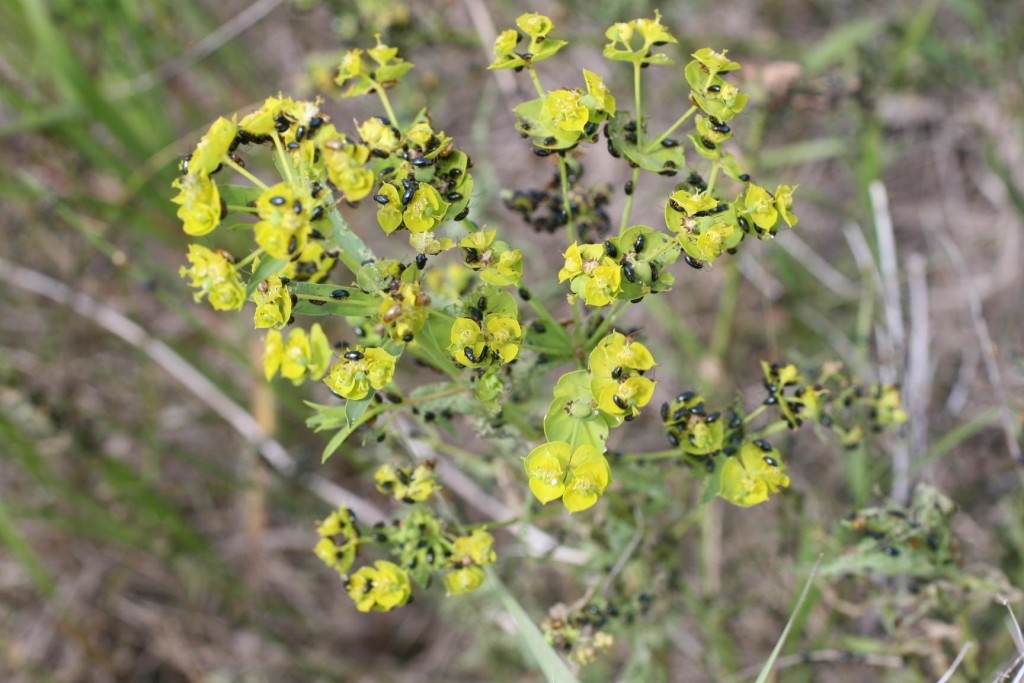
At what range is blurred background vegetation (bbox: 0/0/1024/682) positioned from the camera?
376cm

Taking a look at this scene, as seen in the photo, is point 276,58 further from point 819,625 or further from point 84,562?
point 819,625

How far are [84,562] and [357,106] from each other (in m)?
3.10

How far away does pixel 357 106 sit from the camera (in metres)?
5.75

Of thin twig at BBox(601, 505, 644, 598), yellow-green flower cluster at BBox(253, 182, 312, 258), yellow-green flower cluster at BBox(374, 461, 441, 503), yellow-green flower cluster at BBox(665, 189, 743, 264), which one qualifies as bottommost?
thin twig at BBox(601, 505, 644, 598)

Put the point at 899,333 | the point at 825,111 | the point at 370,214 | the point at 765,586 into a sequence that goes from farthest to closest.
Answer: the point at 370,214, the point at 825,111, the point at 765,586, the point at 899,333

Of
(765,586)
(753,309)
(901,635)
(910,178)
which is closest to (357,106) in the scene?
(753,309)

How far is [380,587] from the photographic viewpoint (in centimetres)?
203

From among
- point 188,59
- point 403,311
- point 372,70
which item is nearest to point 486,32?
point 188,59

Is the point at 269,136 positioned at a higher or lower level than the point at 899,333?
higher

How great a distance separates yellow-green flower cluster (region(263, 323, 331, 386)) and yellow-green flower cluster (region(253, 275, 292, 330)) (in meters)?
0.09

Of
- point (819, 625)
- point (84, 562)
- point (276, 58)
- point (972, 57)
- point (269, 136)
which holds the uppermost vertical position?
point (269, 136)

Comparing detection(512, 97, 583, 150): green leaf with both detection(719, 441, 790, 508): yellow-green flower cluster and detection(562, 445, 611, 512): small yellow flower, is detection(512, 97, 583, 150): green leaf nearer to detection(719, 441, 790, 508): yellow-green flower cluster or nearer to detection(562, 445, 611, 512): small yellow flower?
detection(562, 445, 611, 512): small yellow flower

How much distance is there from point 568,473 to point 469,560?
398 mm

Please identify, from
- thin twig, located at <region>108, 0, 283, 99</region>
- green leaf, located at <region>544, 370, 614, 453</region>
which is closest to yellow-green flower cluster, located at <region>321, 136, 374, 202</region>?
green leaf, located at <region>544, 370, 614, 453</region>
